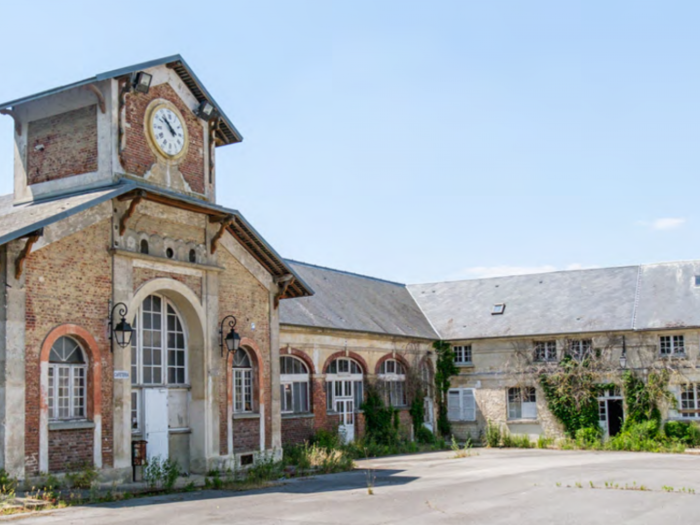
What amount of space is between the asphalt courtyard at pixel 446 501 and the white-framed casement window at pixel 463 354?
12.6 metres

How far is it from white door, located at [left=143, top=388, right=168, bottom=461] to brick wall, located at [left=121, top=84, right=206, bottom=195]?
474cm

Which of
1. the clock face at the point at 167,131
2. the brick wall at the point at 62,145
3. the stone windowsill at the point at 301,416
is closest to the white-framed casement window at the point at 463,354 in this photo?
the stone windowsill at the point at 301,416

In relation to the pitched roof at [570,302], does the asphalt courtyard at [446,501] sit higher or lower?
lower

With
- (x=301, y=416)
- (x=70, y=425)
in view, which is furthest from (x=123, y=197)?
(x=301, y=416)

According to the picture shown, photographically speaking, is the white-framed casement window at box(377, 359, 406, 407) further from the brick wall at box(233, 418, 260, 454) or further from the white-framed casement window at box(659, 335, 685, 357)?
the brick wall at box(233, 418, 260, 454)

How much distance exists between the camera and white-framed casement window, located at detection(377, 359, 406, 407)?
30897 mm

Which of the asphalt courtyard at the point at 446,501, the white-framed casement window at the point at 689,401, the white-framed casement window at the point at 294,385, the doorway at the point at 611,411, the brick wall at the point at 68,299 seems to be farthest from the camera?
the doorway at the point at 611,411

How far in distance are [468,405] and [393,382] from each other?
4.17 metres

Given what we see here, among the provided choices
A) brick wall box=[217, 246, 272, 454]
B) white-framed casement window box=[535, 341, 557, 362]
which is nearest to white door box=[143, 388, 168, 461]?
brick wall box=[217, 246, 272, 454]

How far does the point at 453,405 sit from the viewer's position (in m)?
34.4

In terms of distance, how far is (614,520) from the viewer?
40.4ft

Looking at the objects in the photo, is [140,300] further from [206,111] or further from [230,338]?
[206,111]

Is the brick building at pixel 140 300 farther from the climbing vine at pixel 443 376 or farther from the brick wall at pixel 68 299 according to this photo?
the climbing vine at pixel 443 376

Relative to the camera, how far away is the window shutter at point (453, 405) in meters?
34.2
